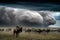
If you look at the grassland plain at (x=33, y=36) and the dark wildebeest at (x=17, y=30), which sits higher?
the dark wildebeest at (x=17, y=30)

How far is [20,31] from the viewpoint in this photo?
7.57 ft

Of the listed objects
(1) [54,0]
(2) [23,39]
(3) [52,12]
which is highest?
(1) [54,0]

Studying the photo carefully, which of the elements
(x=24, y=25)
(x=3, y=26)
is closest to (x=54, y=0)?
(x=24, y=25)

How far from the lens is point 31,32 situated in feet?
7.48

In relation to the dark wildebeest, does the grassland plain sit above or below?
below

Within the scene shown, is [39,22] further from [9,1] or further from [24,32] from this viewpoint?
[9,1]

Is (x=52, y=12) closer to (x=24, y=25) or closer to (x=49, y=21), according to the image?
(x=49, y=21)

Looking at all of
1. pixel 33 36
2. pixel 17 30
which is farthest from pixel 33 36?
pixel 17 30

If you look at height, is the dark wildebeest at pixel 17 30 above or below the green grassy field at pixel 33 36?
above

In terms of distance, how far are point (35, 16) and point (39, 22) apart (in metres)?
0.09

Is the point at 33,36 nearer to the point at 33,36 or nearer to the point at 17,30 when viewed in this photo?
the point at 33,36

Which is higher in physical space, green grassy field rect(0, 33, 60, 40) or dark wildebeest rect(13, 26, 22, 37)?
dark wildebeest rect(13, 26, 22, 37)

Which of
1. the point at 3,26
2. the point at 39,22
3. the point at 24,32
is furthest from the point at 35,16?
the point at 3,26

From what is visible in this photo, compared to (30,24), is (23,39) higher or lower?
lower
